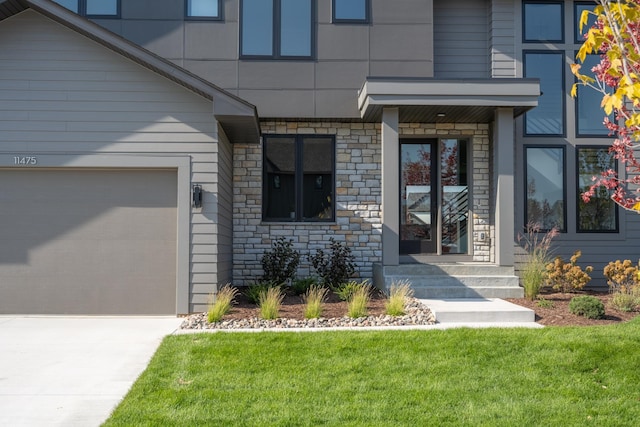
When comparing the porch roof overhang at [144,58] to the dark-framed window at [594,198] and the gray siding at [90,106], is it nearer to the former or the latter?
the gray siding at [90,106]

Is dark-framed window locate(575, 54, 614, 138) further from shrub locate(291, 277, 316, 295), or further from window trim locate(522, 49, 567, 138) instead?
shrub locate(291, 277, 316, 295)

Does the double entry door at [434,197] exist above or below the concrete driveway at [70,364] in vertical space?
above

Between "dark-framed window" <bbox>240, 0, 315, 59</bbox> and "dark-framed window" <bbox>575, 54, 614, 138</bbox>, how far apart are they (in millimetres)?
5723

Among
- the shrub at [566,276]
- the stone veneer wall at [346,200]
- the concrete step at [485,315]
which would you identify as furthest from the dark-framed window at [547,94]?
the concrete step at [485,315]

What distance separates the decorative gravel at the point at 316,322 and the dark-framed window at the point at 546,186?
5.07 meters

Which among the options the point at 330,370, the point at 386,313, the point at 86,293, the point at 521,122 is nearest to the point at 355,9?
the point at 521,122

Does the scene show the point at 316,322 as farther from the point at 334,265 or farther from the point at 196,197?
the point at 334,265

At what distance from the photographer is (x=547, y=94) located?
12.4 meters

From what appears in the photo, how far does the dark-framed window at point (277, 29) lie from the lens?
11.8 m

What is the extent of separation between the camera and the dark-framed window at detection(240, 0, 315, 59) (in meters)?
11.8

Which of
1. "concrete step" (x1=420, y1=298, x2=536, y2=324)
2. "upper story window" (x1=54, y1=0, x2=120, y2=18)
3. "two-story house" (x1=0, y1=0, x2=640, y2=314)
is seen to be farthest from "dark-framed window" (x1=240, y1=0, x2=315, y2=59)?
"concrete step" (x1=420, y1=298, x2=536, y2=324)

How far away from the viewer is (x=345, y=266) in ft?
36.3

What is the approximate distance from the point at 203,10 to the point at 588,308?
8824mm

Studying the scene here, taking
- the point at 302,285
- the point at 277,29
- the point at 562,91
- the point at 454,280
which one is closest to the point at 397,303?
the point at 454,280
